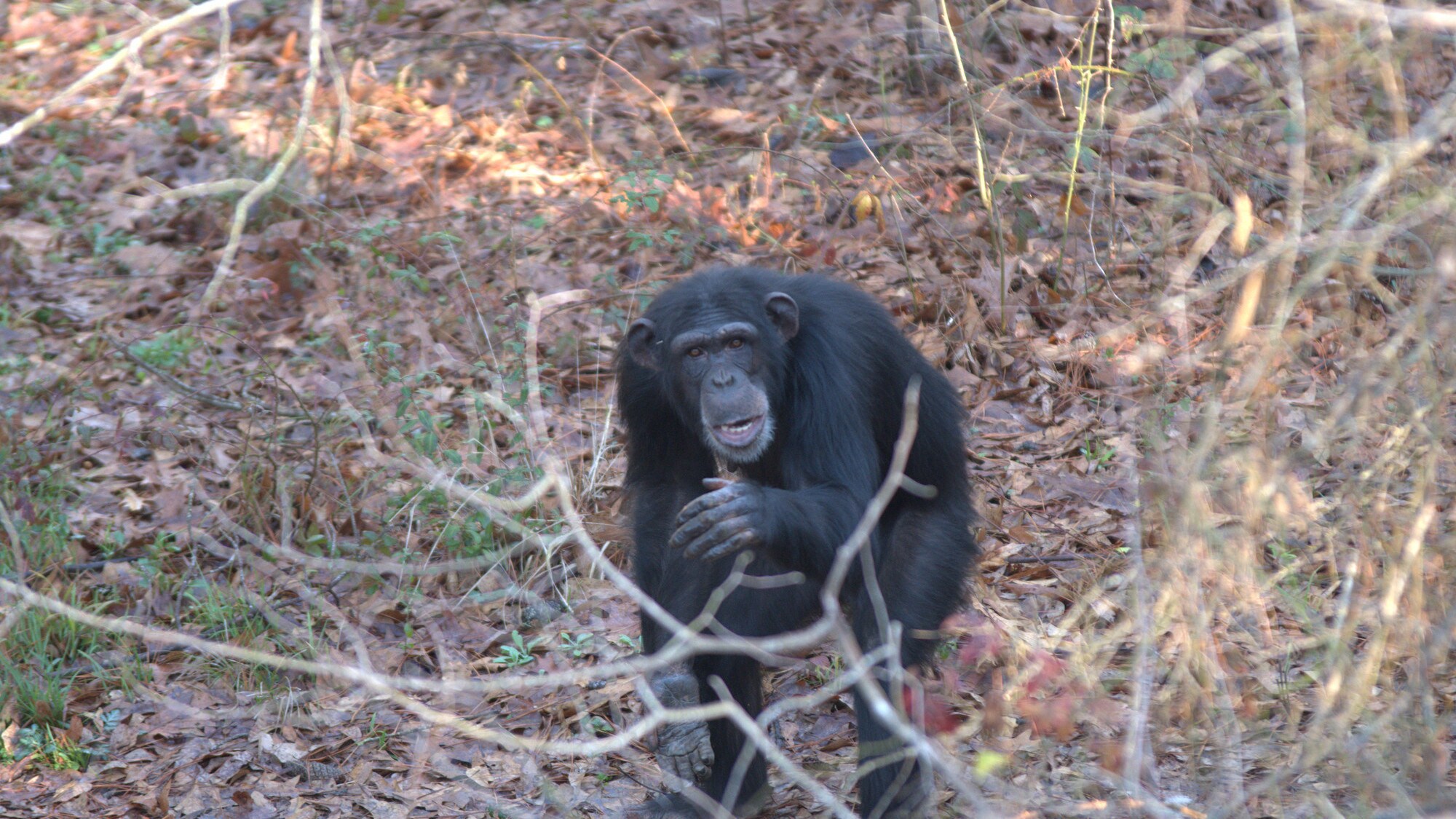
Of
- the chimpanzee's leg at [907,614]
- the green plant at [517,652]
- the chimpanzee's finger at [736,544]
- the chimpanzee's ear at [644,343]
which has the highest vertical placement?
the chimpanzee's ear at [644,343]

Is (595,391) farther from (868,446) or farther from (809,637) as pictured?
(809,637)

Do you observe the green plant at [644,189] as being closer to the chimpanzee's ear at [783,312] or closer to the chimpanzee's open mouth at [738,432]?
the chimpanzee's ear at [783,312]

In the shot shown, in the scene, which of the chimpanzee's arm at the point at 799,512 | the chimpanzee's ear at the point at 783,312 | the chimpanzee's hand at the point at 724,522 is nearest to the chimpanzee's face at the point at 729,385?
the chimpanzee's ear at the point at 783,312

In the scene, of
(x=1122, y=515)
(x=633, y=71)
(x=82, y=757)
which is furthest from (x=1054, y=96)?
(x=82, y=757)

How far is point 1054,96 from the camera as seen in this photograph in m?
9.88

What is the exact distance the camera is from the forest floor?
3.95m

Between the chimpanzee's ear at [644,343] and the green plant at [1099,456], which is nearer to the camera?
the chimpanzee's ear at [644,343]

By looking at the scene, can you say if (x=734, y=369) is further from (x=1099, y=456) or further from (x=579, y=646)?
(x=1099, y=456)

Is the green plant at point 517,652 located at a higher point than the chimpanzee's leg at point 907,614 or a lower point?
lower

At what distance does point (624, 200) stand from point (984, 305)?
2.29 metres

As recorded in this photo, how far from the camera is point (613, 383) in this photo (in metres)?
7.88

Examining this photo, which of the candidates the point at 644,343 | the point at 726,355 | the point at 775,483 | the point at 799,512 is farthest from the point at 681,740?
the point at 644,343

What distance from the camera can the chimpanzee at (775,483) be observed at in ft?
15.8

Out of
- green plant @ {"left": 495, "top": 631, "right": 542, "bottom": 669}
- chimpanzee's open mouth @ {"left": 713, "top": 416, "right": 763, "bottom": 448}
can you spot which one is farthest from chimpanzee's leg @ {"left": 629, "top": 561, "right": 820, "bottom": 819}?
green plant @ {"left": 495, "top": 631, "right": 542, "bottom": 669}
